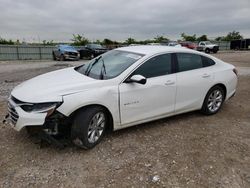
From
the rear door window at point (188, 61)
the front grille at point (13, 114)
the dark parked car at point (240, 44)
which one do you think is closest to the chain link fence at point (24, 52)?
the front grille at point (13, 114)

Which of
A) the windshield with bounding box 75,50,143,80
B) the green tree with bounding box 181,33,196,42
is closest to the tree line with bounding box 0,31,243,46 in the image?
the green tree with bounding box 181,33,196,42

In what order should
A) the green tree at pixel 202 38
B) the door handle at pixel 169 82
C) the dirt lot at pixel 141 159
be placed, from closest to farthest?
1. the dirt lot at pixel 141 159
2. the door handle at pixel 169 82
3. the green tree at pixel 202 38

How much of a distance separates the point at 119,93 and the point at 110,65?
75 cm

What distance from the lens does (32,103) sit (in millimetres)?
3143

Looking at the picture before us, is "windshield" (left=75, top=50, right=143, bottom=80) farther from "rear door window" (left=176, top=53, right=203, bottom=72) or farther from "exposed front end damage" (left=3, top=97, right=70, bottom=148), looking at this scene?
"exposed front end damage" (left=3, top=97, right=70, bottom=148)

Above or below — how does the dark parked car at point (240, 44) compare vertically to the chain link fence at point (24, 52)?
above

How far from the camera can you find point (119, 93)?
11.8 ft

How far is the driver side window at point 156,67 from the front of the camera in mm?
3960

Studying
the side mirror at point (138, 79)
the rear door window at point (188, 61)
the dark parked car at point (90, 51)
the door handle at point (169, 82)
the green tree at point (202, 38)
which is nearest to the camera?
the side mirror at point (138, 79)

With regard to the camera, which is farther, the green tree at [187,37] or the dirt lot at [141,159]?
the green tree at [187,37]

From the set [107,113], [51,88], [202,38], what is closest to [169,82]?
[107,113]

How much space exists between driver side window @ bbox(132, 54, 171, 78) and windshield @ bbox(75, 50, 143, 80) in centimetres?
18

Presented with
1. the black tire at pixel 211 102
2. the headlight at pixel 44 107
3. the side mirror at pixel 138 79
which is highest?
the side mirror at pixel 138 79

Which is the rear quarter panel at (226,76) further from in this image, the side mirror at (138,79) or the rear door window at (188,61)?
the side mirror at (138,79)
